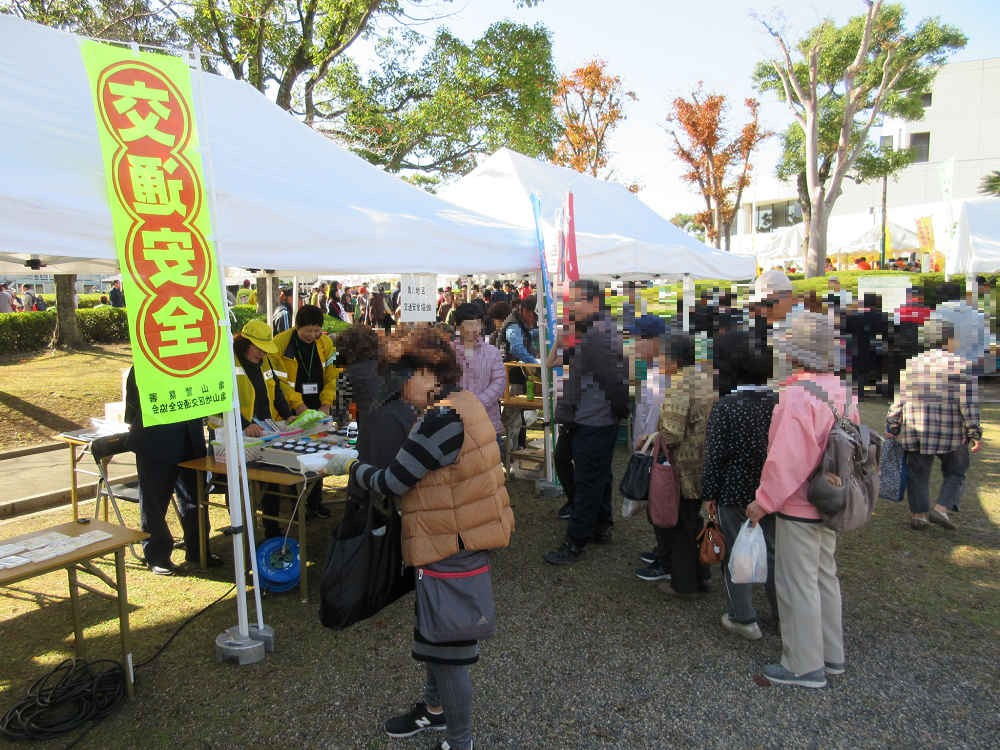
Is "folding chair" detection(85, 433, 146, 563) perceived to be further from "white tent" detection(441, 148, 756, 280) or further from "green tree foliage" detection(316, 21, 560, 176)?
"green tree foliage" detection(316, 21, 560, 176)

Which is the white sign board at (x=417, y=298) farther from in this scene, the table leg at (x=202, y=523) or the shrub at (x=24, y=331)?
the shrub at (x=24, y=331)

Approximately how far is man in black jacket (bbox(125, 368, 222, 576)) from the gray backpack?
378 cm

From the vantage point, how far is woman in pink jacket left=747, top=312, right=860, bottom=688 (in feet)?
9.12

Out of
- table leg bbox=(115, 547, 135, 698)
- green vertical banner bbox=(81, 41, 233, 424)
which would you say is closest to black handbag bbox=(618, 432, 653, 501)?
green vertical banner bbox=(81, 41, 233, 424)

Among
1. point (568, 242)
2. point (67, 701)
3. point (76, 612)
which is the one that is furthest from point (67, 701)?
point (568, 242)

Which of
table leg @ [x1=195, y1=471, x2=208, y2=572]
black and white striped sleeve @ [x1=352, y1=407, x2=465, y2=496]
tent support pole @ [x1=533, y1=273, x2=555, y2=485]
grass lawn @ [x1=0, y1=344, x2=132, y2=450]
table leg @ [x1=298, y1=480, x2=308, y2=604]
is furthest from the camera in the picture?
grass lawn @ [x1=0, y1=344, x2=132, y2=450]

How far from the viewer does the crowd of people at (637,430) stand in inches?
91.0

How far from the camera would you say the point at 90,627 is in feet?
Result: 11.7

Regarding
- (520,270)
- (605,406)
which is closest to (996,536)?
(605,406)

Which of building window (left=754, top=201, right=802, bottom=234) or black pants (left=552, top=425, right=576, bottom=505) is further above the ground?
building window (left=754, top=201, right=802, bottom=234)

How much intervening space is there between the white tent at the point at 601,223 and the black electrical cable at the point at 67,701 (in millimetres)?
4335

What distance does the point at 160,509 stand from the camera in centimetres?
413

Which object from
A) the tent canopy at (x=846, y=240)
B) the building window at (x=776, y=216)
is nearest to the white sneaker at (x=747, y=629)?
the tent canopy at (x=846, y=240)

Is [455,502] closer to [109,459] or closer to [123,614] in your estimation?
[123,614]
